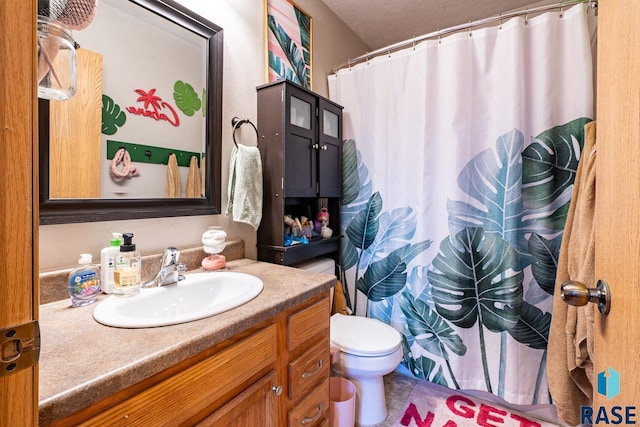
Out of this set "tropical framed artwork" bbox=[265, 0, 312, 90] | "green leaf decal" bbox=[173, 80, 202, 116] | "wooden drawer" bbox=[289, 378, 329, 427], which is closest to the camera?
"wooden drawer" bbox=[289, 378, 329, 427]

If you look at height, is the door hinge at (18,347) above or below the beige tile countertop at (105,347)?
above

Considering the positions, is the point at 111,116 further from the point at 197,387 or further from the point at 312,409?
the point at 312,409

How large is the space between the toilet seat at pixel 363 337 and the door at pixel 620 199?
33.7 inches

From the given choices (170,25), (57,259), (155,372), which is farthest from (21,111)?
(170,25)

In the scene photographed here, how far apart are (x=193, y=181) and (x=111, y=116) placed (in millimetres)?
357

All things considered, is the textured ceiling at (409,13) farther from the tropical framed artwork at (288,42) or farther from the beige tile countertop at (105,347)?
the beige tile countertop at (105,347)

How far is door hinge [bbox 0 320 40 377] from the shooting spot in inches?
11.6

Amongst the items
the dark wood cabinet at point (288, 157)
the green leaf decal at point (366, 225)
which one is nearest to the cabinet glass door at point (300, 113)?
the dark wood cabinet at point (288, 157)

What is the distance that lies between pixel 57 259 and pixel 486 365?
1.93 metres

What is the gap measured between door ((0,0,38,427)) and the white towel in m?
0.98

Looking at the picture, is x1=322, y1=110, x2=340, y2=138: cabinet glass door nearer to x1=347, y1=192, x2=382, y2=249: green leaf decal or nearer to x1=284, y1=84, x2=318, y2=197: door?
x1=284, y1=84, x2=318, y2=197: door

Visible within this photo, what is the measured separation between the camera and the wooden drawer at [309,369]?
0.91m

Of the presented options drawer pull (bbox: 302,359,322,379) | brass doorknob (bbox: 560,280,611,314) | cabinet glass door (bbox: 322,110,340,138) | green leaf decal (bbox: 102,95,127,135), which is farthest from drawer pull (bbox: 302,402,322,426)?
cabinet glass door (bbox: 322,110,340,138)

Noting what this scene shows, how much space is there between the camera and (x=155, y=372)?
55cm
